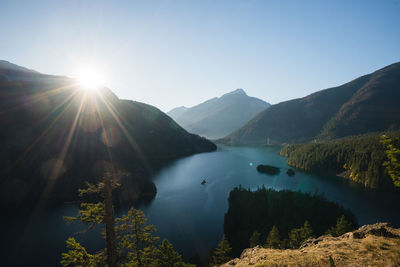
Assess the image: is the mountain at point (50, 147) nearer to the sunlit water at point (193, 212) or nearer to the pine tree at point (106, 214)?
the sunlit water at point (193, 212)

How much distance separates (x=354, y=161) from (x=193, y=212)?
10655 centimetres

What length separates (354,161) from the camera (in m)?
110

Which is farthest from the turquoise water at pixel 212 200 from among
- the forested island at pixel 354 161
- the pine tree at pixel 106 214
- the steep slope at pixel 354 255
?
the pine tree at pixel 106 214

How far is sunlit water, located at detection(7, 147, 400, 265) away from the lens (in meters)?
45.2

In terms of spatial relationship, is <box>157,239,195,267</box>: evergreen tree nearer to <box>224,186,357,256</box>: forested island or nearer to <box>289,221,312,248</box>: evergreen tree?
<box>289,221,312,248</box>: evergreen tree

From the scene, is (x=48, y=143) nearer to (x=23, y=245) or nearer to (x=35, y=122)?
(x=35, y=122)

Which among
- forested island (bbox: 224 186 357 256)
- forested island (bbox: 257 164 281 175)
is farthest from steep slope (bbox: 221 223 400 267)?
forested island (bbox: 257 164 281 175)

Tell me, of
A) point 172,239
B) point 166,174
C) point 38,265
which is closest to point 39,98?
point 166,174

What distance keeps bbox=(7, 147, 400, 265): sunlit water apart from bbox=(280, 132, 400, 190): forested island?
7300mm

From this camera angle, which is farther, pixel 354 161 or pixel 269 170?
pixel 269 170

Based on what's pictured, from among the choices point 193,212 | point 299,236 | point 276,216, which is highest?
point 299,236

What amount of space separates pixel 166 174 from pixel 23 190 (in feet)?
231

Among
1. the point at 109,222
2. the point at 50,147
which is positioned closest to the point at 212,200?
the point at 109,222

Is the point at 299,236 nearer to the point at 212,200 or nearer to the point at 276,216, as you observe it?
the point at 276,216
